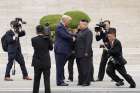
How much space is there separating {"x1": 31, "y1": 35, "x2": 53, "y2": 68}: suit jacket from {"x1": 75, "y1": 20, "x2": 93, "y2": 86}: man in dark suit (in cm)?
167

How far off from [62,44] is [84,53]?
599mm

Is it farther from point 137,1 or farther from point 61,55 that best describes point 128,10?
point 61,55

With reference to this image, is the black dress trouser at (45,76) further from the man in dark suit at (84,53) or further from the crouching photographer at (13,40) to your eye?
the crouching photographer at (13,40)

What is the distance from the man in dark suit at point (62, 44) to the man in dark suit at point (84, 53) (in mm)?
250

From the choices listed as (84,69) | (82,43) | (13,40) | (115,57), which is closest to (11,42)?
(13,40)

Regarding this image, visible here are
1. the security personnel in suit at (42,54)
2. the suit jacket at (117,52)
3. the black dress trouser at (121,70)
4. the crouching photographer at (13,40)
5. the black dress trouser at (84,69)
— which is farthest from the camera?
the crouching photographer at (13,40)

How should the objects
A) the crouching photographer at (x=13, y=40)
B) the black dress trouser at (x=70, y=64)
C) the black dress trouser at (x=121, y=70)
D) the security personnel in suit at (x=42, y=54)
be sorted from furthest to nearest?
the crouching photographer at (x=13, y=40), the black dress trouser at (x=70, y=64), the black dress trouser at (x=121, y=70), the security personnel in suit at (x=42, y=54)

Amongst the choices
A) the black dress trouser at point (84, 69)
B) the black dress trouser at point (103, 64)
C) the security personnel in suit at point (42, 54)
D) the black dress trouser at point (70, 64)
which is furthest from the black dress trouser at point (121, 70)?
the security personnel in suit at point (42, 54)

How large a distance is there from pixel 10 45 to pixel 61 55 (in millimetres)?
1837

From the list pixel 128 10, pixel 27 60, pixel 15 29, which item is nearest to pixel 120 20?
pixel 128 10

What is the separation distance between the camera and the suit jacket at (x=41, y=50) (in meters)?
14.3

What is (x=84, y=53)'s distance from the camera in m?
15.9

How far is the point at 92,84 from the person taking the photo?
53.8ft

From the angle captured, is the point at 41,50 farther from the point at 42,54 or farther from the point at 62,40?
the point at 62,40
